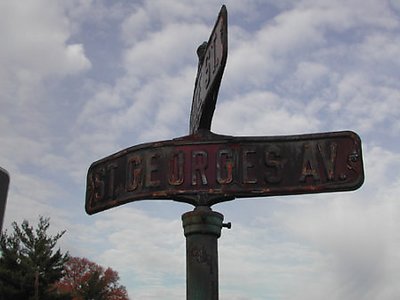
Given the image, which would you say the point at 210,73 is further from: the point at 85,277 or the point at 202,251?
the point at 85,277

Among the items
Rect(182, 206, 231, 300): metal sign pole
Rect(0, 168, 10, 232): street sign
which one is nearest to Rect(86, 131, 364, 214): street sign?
Rect(182, 206, 231, 300): metal sign pole

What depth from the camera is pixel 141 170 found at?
3404 millimetres

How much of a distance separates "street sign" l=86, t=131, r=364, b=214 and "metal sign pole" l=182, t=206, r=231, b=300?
104 mm

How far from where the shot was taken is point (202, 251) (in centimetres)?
314

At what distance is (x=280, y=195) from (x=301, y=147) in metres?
0.34

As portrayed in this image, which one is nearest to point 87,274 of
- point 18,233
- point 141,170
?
point 18,233

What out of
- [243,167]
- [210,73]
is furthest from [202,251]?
[210,73]

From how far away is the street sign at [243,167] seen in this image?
3176 mm

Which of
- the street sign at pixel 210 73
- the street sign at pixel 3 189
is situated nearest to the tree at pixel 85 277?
the street sign at pixel 3 189

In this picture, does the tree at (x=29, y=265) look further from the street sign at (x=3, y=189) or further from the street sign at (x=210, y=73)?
the street sign at (x=210, y=73)

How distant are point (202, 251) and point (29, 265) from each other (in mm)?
28001

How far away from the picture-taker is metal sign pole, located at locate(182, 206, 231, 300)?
121 inches

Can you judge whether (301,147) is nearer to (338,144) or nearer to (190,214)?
(338,144)

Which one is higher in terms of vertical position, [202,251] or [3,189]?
[3,189]
